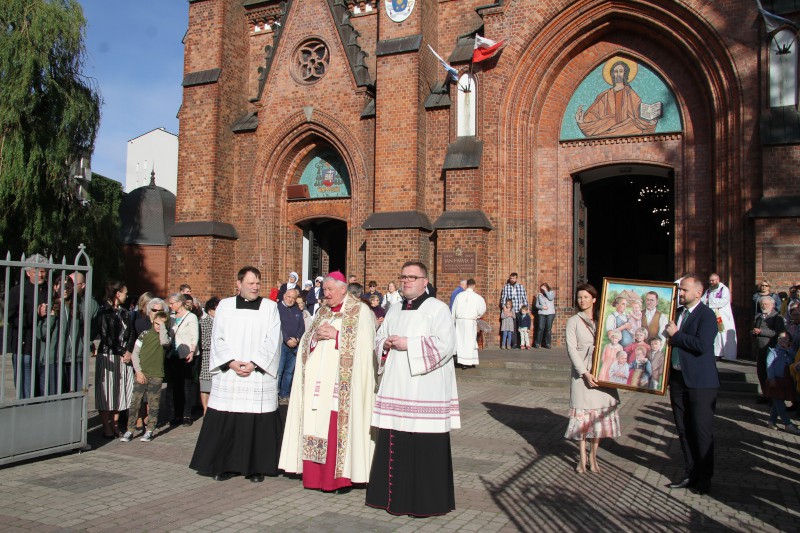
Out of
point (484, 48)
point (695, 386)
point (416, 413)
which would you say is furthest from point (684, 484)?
point (484, 48)

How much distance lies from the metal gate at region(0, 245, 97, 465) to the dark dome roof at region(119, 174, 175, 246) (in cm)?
1965

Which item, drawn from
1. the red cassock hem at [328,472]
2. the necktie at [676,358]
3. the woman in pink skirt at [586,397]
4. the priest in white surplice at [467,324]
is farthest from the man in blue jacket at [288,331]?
the necktie at [676,358]

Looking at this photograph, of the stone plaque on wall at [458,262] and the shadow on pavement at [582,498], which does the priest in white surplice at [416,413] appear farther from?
the stone plaque on wall at [458,262]

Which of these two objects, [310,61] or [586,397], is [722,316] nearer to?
[586,397]

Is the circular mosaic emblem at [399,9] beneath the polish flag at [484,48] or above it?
above

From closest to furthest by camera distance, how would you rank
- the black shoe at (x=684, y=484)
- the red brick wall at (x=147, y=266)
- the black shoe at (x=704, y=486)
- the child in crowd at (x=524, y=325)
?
1. the black shoe at (x=704, y=486)
2. the black shoe at (x=684, y=484)
3. the child in crowd at (x=524, y=325)
4. the red brick wall at (x=147, y=266)

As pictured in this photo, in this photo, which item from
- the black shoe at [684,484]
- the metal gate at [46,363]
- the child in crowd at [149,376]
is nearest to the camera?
the black shoe at [684,484]

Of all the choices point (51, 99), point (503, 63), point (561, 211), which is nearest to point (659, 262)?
point (561, 211)

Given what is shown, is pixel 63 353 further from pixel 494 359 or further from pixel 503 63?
pixel 503 63

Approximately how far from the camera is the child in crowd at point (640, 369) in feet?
20.6

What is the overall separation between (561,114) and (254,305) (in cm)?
1258

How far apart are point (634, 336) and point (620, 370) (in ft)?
1.13

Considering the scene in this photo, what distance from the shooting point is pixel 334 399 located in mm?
5988

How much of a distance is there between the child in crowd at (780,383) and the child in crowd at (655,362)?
10.2 feet
